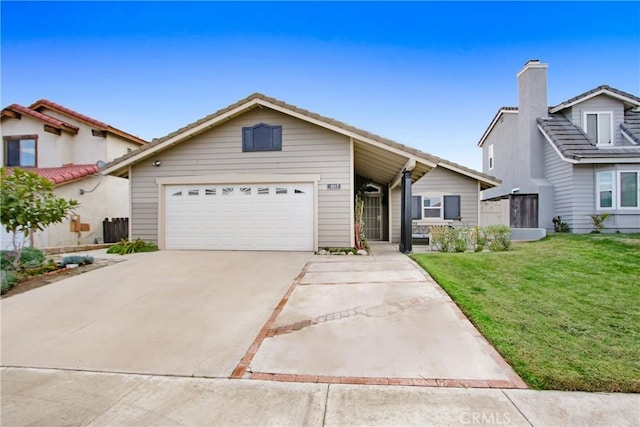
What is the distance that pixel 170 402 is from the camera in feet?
9.07

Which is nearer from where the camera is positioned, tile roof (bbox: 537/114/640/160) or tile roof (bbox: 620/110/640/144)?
tile roof (bbox: 537/114/640/160)

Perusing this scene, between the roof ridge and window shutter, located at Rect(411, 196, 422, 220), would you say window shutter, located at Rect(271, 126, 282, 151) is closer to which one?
window shutter, located at Rect(411, 196, 422, 220)

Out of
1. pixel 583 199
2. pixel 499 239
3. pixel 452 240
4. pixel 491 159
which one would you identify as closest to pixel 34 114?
pixel 452 240

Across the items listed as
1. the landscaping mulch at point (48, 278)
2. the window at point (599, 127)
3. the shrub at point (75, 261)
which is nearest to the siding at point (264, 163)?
the shrub at point (75, 261)

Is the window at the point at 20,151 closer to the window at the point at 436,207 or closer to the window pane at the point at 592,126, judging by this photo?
the window at the point at 436,207

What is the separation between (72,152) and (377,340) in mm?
18186

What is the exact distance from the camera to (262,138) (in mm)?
10320

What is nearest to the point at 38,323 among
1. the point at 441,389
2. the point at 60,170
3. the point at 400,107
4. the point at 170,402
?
the point at 170,402

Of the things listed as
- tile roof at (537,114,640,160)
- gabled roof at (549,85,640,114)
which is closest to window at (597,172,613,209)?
tile roof at (537,114,640,160)

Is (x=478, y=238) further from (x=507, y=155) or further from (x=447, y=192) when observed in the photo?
(x=507, y=155)

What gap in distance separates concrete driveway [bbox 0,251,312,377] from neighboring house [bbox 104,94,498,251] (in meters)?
2.37

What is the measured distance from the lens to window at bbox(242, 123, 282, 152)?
10.2 m

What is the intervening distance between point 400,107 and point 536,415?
59.6 feet

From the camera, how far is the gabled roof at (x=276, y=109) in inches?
357
